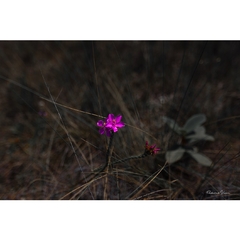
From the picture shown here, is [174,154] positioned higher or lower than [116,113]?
lower

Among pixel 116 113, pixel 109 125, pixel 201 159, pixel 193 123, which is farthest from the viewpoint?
pixel 116 113

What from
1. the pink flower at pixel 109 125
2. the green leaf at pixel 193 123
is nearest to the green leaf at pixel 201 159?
the green leaf at pixel 193 123

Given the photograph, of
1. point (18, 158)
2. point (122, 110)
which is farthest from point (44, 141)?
point (122, 110)

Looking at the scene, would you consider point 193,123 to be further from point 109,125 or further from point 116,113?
point 109,125

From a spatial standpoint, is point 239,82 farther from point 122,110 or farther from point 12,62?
point 12,62

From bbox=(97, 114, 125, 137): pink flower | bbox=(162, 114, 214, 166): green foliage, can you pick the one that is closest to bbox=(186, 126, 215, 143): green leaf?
bbox=(162, 114, 214, 166): green foliage

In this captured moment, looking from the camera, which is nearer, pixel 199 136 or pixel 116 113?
pixel 199 136

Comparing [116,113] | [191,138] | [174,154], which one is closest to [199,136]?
[191,138]

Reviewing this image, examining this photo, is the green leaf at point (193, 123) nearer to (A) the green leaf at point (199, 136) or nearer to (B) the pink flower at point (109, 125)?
(A) the green leaf at point (199, 136)
